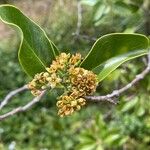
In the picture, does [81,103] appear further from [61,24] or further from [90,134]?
[61,24]

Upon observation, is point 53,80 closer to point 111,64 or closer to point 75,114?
point 111,64

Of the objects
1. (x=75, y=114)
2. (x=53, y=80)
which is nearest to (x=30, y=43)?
(x=53, y=80)

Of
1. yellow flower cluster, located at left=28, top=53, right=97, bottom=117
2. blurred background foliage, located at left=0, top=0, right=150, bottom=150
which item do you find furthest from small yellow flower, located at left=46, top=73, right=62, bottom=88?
blurred background foliage, located at left=0, top=0, right=150, bottom=150

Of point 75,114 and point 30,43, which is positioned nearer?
point 30,43

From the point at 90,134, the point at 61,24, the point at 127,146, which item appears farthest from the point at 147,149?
the point at 61,24

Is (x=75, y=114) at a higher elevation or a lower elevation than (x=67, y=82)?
lower

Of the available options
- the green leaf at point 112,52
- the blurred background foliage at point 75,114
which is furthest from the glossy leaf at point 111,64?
the blurred background foliage at point 75,114
